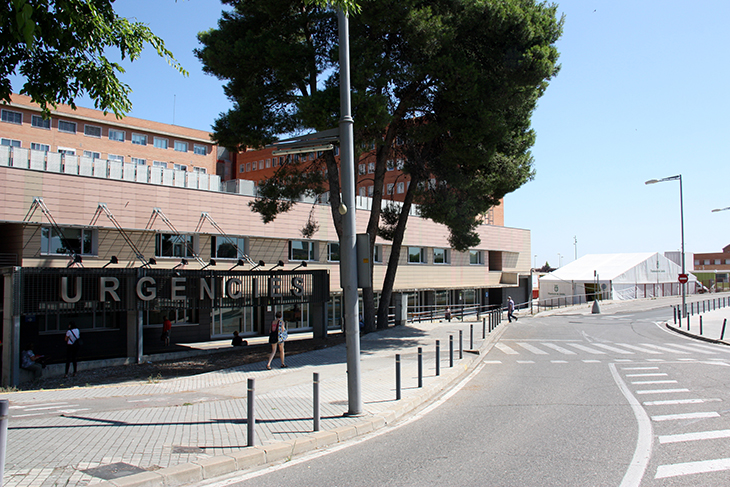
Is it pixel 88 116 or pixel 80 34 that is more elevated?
pixel 88 116

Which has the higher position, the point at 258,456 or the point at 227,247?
the point at 227,247

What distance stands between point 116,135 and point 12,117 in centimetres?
679

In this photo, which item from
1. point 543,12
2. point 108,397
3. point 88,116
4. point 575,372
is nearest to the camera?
point 108,397

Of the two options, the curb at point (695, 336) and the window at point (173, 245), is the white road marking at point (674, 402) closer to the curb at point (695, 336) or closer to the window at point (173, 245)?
the curb at point (695, 336)

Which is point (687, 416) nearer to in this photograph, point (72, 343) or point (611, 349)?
point (611, 349)

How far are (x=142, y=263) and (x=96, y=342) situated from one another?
160 inches

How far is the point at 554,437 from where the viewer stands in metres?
7.36

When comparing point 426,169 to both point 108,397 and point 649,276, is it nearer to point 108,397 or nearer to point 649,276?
point 108,397

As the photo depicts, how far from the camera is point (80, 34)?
8.16 meters

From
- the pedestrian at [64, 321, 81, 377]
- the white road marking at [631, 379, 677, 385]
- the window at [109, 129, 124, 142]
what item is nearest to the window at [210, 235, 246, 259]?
the pedestrian at [64, 321, 81, 377]

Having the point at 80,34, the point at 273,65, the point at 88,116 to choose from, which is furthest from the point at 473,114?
the point at 88,116

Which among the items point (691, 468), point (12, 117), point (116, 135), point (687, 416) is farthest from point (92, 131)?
point (691, 468)

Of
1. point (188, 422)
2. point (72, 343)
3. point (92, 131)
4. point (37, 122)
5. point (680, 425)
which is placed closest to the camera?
point (680, 425)

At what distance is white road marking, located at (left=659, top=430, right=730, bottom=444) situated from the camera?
7103 mm
